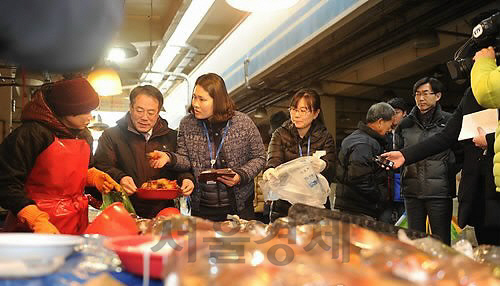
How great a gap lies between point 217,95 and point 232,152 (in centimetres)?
34

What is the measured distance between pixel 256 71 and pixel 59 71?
262 cm

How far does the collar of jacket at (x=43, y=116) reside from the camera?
84.3 inches

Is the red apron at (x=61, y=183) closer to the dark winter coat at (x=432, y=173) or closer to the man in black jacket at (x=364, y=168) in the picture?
the man in black jacket at (x=364, y=168)

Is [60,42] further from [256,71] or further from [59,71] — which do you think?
[256,71]

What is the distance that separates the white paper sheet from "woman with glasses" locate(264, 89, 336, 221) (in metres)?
0.94

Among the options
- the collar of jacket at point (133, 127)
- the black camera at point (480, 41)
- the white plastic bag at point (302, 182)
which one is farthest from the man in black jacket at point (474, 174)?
the collar of jacket at point (133, 127)

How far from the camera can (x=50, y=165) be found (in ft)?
6.75

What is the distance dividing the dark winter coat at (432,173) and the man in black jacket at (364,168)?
0.28m

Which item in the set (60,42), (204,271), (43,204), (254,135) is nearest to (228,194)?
(254,135)

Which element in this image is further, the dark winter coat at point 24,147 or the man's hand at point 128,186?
the man's hand at point 128,186

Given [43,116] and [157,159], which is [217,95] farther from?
[43,116]

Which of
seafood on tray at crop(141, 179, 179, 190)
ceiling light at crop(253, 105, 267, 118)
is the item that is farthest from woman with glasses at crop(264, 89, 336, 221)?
ceiling light at crop(253, 105, 267, 118)

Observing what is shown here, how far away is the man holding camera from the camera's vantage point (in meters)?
2.14

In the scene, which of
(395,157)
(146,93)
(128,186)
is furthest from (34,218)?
(395,157)
